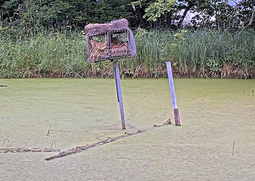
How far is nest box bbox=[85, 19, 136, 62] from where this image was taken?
1456mm

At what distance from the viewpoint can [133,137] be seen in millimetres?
1460

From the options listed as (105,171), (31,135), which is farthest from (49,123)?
(105,171)

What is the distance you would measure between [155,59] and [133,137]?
295 centimetres

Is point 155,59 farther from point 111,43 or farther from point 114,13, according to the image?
point 114,13

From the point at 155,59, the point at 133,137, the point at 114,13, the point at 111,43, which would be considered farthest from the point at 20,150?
the point at 114,13

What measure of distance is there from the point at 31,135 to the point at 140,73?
2.90 metres

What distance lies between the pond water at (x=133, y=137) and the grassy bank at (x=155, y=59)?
1502mm

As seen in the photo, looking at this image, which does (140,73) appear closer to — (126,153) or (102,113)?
(102,113)

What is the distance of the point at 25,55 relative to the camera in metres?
4.58

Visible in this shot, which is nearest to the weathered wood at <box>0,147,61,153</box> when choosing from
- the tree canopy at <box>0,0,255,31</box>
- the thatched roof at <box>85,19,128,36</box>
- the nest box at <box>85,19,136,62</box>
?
the nest box at <box>85,19,136,62</box>

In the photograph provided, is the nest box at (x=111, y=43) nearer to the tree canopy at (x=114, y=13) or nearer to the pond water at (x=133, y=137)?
the pond water at (x=133, y=137)

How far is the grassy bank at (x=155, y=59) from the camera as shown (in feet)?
13.9

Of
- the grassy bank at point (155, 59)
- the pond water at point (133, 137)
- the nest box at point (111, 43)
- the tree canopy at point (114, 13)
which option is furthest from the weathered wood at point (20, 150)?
the tree canopy at point (114, 13)

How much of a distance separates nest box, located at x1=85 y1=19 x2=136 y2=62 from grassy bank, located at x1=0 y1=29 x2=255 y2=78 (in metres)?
2.76
